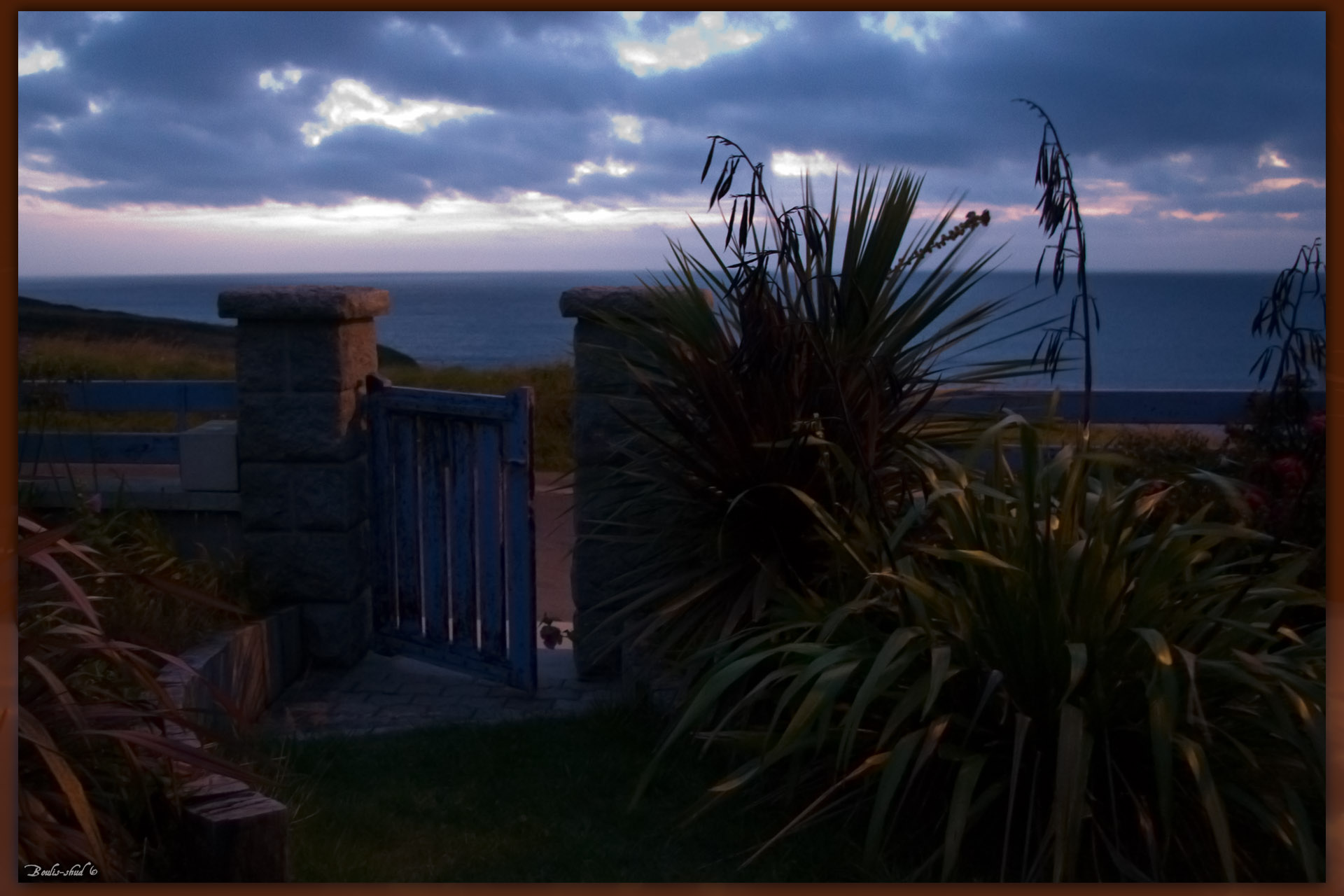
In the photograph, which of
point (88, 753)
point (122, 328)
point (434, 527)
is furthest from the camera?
point (122, 328)

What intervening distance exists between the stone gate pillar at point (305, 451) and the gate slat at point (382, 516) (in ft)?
0.29

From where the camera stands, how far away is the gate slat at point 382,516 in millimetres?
6059

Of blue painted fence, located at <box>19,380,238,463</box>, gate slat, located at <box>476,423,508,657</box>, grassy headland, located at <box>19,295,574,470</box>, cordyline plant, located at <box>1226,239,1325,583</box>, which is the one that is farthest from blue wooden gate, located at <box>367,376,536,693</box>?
cordyline plant, located at <box>1226,239,1325,583</box>

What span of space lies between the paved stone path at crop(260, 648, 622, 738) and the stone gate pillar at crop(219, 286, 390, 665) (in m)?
0.24

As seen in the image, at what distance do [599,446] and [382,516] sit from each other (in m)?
1.34

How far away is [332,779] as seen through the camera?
4.40m

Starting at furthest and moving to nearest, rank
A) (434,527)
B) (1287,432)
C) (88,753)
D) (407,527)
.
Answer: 1. (407,527)
2. (434,527)
3. (1287,432)
4. (88,753)

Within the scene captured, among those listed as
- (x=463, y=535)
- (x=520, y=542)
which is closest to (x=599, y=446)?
(x=520, y=542)

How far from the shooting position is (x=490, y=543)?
5.81 meters

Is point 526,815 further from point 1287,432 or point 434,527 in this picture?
point 1287,432

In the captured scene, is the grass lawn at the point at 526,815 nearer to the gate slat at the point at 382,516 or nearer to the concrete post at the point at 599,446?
the concrete post at the point at 599,446

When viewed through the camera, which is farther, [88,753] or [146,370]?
[146,370]

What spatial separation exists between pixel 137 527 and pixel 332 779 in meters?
2.07

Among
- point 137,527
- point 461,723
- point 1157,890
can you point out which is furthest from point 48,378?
point 1157,890
